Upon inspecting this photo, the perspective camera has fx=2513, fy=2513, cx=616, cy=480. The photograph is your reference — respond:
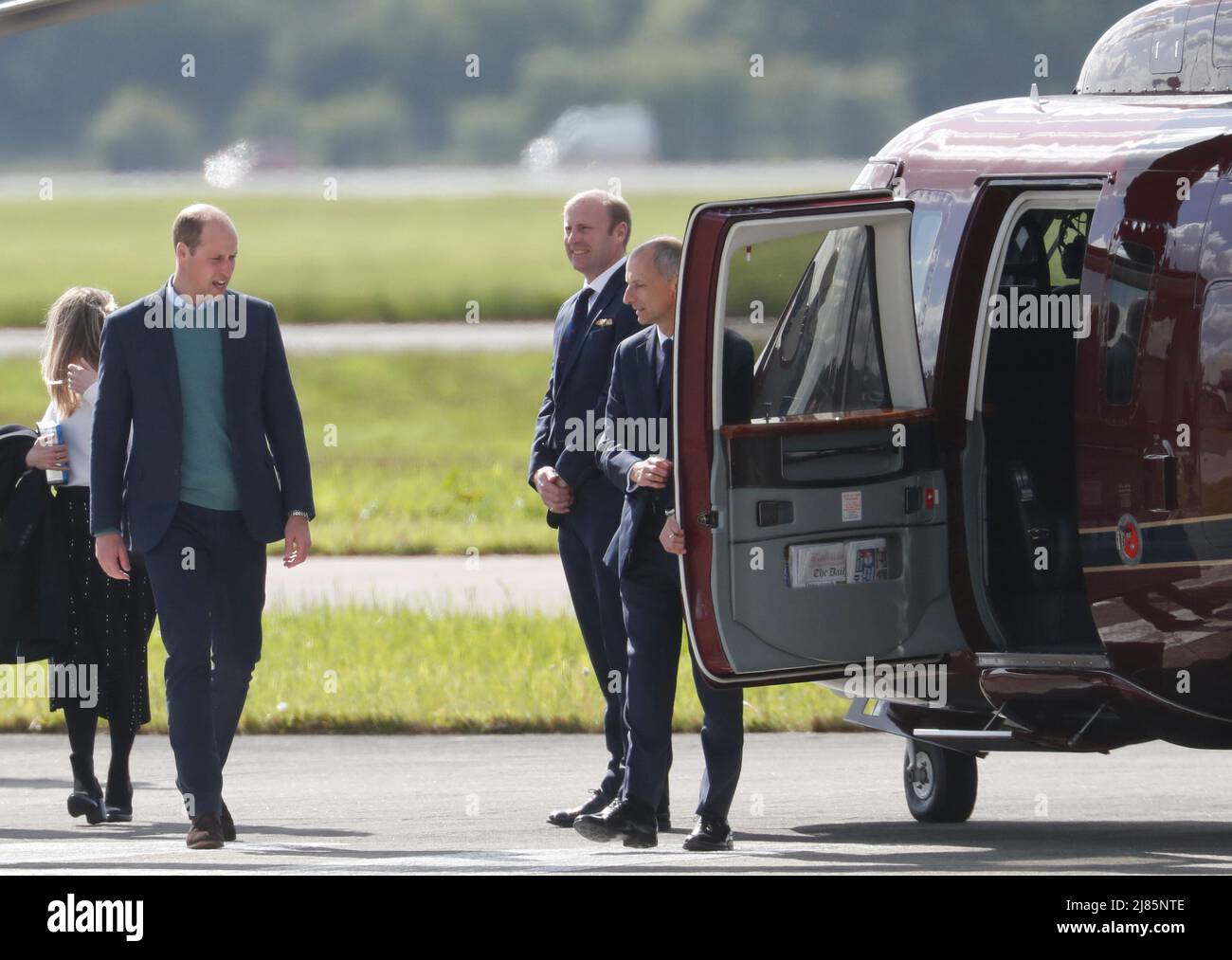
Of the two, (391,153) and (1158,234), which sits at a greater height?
(391,153)

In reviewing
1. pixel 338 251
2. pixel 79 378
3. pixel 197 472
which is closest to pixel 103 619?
pixel 79 378

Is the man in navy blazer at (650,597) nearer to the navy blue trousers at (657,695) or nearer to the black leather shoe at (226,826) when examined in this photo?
the navy blue trousers at (657,695)

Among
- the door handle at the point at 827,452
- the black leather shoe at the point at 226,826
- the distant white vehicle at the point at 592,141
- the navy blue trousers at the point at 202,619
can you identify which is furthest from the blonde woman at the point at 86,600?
→ the distant white vehicle at the point at 592,141

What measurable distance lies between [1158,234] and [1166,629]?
1183 mm

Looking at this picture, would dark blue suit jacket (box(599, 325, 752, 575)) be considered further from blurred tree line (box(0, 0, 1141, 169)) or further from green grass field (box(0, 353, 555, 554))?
blurred tree line (box(0, 0, 1141, 169))

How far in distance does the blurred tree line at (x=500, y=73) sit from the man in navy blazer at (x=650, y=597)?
4343cm

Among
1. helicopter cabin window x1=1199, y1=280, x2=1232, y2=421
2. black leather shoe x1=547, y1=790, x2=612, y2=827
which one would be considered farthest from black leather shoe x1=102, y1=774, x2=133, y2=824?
helicopter cabin window x1=1199, y1=280, x2=1232, y2=421

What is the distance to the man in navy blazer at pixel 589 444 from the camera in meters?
8.37

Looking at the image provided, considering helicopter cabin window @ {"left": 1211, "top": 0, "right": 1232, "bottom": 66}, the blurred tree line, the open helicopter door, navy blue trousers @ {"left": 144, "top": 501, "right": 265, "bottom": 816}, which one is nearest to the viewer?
the open helicopter door

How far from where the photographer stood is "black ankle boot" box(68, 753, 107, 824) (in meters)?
8.84
